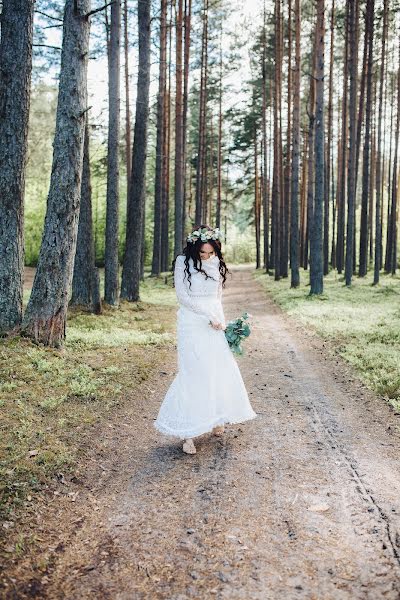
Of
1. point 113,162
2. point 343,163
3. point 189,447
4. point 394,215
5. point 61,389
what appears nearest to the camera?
point 189,447

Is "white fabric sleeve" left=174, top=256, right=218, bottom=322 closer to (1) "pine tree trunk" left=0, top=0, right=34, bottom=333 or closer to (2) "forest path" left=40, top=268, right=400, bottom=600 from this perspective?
(2) "forest path" left=40, top=268, right=400, bottom=600

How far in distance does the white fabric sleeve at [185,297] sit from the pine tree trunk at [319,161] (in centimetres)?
1501

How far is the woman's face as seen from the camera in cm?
562

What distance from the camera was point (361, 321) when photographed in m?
13.6

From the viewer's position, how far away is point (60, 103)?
8.40 meters

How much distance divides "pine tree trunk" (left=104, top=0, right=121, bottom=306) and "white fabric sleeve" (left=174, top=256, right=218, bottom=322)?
913 cm

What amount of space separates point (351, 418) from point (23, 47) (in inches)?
309

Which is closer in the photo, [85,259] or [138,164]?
[85,259]

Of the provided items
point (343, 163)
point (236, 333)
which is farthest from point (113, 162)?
point (343, 163)

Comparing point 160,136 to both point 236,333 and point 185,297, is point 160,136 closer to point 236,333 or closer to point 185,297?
point 185,297

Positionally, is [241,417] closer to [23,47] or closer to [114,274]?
[23,47]

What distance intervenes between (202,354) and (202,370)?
175 millimetres

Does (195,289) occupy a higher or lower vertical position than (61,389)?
higher

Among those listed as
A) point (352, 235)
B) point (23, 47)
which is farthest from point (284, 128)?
point (23, 47)
